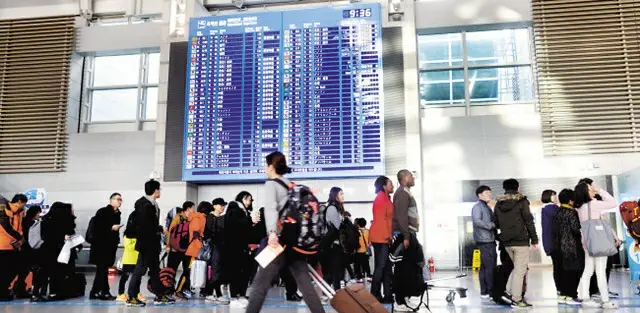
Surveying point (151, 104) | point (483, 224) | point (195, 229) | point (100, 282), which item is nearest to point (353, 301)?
point (483, 224)

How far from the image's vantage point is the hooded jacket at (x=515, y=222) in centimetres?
564

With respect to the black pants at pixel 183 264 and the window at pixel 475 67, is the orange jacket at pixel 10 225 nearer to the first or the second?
the black pants at pixel 183 264

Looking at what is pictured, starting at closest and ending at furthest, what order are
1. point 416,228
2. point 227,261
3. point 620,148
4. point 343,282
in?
point 416,228, point 227,261, point 343,282, point 620,148

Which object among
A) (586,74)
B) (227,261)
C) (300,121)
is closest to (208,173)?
(300,121)

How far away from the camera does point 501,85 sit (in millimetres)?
12688

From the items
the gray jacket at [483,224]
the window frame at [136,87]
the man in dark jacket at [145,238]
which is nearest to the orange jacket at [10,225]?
the man in dark jacket at [145,238]

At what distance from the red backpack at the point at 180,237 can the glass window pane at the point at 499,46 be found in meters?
8.80

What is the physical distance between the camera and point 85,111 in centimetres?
1425

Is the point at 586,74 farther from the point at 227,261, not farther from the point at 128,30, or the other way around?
the point at 128,30

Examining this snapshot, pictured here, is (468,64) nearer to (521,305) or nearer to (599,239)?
(599,239)

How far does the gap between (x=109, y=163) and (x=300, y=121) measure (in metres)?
5.31

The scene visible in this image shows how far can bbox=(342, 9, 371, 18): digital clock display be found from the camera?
12.0 meters

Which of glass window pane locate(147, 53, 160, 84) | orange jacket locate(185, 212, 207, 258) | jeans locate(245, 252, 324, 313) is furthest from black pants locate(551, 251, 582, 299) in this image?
glass window pane locate(147, 53, 160, 84)

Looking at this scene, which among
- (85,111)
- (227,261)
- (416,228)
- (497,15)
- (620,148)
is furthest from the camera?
(85,111)
